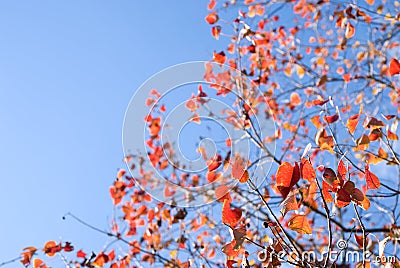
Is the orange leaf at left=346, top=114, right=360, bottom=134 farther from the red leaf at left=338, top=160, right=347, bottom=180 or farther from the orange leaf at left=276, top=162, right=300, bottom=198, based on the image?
the orange leaf at left=276, top=162, right=300, bottom=198

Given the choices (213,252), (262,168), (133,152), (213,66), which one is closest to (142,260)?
(213,252)

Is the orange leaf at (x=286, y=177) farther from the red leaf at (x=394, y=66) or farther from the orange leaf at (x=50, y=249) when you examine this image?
the orange leaf at (x=50, y=249)

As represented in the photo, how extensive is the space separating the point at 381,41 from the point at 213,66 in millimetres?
1856

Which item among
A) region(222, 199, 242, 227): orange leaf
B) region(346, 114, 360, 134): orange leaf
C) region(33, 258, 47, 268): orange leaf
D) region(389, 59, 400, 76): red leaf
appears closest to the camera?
region(222, 199, 242, 227): orange leaf

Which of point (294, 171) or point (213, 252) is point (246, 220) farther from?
point (294, 171)

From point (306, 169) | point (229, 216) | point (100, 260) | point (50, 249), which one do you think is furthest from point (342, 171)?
point (50, 249)

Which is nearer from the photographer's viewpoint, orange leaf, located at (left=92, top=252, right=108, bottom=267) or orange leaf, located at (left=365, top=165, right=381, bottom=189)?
orange leaf, located at (left=365, top=165, right=381, bottom=189)

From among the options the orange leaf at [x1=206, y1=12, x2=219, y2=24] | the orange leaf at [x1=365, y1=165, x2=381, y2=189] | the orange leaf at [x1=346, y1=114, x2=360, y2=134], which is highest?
the orange leaf at [x1=206, y1=12, x2=219, y2=24]

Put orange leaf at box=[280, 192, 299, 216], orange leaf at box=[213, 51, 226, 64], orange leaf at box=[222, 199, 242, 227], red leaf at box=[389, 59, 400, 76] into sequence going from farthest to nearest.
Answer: orange leaf at box=[213, 51, 226, 64], red leaf at box=[389, 59, 400, 76], orange leaf at box=[222, 199, 242, 227], orange leaf at box=[280, 192, 299, 216]

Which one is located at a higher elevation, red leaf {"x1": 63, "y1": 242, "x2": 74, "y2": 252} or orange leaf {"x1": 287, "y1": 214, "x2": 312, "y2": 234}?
red leaf {"x1": 63, "y1": 242, "x2": 74, "y2": 252}

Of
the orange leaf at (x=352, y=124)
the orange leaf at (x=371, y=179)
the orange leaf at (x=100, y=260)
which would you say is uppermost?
the orange leaf at (x=352, y=124)

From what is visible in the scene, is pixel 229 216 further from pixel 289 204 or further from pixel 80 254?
pixel 80 254

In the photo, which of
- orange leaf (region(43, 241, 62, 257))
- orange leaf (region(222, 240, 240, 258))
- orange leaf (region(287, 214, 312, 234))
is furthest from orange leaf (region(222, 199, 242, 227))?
orange leaf (region(43, 241, 62, 257))

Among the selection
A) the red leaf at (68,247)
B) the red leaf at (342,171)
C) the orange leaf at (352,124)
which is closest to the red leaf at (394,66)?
the orange leaf at (352,124)
